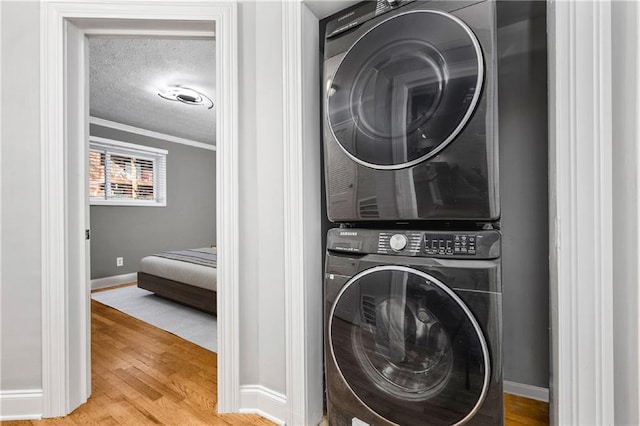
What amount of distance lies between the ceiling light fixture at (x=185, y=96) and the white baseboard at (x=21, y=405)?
9.25 feet

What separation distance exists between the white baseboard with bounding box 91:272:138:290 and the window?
1070 mm

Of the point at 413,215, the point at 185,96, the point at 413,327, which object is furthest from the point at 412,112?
the point at 185,96

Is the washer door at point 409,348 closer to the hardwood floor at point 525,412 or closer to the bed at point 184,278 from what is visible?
the hardwood floor at point 525,412

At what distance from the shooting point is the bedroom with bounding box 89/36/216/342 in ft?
8.82

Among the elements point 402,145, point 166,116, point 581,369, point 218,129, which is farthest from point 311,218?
point 166,116

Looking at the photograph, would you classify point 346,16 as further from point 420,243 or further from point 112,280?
point 112,280

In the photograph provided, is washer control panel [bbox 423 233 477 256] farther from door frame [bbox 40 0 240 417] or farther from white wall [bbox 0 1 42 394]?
white wall [bbox 0 1 42 394]

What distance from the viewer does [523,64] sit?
1561 millimetres

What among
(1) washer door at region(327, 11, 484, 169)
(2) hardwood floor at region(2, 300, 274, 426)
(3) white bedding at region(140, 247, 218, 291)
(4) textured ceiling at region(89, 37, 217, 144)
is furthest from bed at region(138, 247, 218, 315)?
(1) washer door at region(327, 11, 484, 169)

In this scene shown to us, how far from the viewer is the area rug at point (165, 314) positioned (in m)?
2.47

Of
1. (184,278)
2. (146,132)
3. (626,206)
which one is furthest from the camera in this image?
(146,132)

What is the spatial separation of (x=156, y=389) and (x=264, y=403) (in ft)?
2.27

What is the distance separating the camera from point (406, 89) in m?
1.03

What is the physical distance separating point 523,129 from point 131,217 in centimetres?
505
